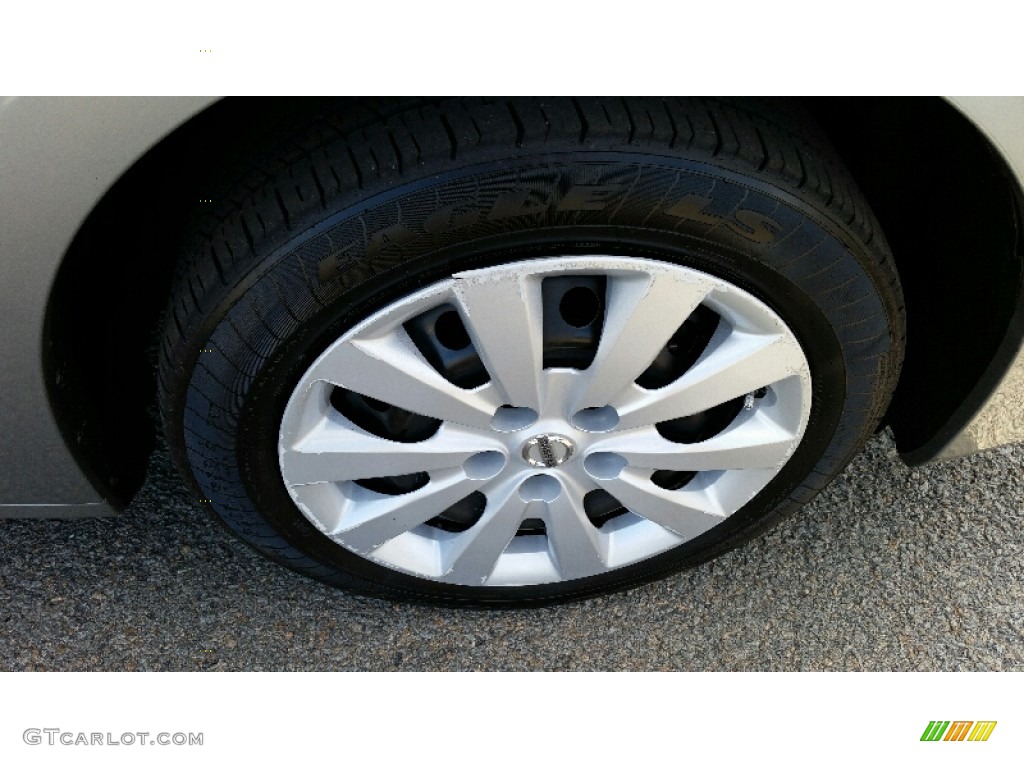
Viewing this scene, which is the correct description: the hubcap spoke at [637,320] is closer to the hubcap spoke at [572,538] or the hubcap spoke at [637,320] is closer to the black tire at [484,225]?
the black tire at [484,225]

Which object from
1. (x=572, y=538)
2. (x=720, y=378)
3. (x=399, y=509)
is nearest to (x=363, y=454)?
(x=399, y=509)

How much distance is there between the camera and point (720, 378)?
52.1 inches

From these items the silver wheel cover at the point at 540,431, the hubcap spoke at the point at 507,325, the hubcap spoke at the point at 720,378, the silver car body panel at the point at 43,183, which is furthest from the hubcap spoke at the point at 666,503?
the silver car body panel at the point at 43,183

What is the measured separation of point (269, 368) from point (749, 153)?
2.09 feet

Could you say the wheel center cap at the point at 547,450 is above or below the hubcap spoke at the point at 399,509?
above

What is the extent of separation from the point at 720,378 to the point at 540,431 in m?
0.26

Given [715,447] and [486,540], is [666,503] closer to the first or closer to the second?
[715,447]

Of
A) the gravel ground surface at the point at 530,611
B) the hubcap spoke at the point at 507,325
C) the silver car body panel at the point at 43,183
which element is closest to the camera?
the silver car body panel at the point at 43,183

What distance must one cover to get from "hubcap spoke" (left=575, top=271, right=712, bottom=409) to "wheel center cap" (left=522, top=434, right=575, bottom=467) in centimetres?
11

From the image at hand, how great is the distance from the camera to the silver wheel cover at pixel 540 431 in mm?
1211

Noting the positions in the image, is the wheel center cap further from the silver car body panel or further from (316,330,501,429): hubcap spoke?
the silver car body panel

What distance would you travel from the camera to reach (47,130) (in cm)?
102

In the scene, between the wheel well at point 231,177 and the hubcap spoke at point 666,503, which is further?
the hubcap spoke at point 666,503

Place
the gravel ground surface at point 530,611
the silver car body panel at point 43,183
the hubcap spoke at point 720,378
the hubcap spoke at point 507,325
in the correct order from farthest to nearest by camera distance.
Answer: the gravel ground surface at point 530,611
the hubcap spoke at point 720,378
the hubcap spoke at point 507,325
the silver car body panel at point 43,183
